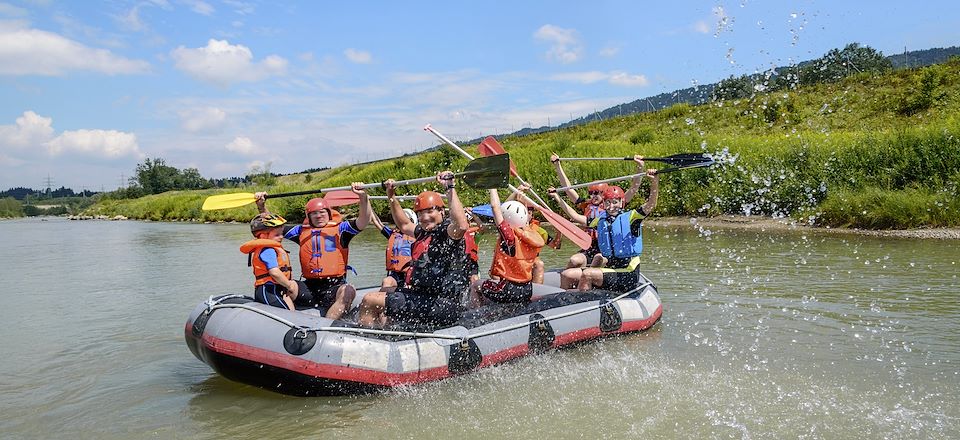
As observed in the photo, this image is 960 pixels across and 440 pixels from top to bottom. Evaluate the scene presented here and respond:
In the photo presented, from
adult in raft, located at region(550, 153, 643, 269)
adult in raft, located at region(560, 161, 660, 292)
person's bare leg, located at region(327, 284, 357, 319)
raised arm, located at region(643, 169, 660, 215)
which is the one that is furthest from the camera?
adult in raft, located at region(550, 153, 643, 269)

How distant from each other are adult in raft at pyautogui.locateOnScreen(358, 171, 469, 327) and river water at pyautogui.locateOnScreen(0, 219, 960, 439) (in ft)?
1.77

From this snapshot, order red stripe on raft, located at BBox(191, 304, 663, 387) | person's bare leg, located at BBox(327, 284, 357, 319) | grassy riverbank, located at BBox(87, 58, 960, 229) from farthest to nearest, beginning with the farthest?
grassy riverbank, located at BBox(87, 58, 960, 229)
person's bare leg, located at BBox(327, 284, 357, 319)
red stripe on raft, located at BBox(191, 304, 663, 387)

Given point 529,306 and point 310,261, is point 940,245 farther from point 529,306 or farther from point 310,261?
point 310,261

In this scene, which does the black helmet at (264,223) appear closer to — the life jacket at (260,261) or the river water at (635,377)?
the life jacket at (260,261)

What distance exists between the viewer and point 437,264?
4.80 metres

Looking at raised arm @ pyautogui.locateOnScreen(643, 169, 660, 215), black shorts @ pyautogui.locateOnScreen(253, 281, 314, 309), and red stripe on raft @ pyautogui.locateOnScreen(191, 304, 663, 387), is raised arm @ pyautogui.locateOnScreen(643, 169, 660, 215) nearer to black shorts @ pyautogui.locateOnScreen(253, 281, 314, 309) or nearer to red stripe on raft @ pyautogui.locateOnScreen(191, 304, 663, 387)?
red stripe on raft @ pyautogui.locateOnScreen(191, 304, 663, 387)

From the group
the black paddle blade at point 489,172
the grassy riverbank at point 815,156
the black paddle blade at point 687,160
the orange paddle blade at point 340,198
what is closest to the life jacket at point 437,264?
the black paddle blade at point 489,172

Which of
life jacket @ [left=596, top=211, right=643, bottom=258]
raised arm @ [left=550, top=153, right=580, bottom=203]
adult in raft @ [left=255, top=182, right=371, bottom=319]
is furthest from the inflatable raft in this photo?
raised arm @ [left=550, top=153, right=580, bottom=203]

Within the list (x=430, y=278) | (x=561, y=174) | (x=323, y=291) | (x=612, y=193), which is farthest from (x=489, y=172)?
(x=561, y=174)

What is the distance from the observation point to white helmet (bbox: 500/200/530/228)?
5637 millimetres

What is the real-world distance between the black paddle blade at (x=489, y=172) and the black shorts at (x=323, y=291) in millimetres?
1336

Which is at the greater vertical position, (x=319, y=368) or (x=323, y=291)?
(x=323, y=291)

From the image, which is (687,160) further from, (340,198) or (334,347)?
(334,347)

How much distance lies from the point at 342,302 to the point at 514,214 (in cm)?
157
